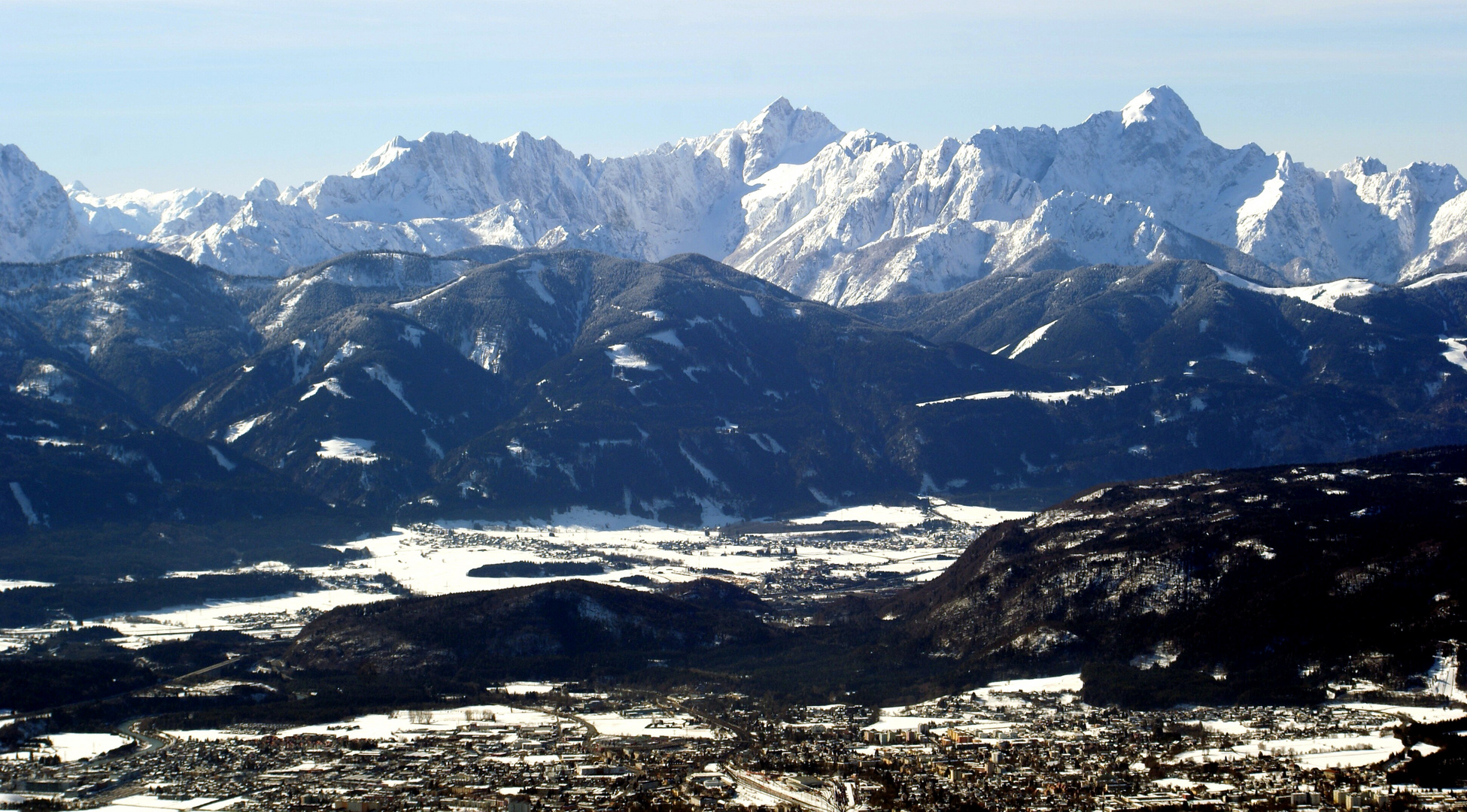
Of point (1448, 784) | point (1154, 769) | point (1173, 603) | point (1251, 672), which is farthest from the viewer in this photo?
point (1173, 603)

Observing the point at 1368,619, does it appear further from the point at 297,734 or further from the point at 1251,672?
the point at 297,734

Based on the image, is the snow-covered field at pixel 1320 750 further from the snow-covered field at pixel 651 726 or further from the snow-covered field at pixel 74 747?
the snow-covered field at pixel 74 747

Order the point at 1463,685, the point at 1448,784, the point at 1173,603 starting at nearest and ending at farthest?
the point at 1448,784, the point at 1463,685, the point at 1173,603

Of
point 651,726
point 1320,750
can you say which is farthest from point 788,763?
point 1320,750

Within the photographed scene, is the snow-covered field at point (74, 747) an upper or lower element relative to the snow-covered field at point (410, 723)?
upper

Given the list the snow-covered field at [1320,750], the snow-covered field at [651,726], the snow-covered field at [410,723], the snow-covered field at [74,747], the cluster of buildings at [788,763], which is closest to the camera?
the cluster of buildings at [788,763]

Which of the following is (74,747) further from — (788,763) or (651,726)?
(788,763)

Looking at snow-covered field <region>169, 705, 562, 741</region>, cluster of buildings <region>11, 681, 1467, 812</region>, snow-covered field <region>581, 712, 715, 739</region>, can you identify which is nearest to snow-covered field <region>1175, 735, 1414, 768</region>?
cluster of buildings <region>11, 681, 1467, 812</region>

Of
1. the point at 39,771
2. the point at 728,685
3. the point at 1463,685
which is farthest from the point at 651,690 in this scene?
the point at 1463,685

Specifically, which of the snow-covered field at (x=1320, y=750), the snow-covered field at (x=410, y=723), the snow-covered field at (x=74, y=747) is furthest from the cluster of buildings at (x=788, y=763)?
the snow-covered field at (x=74, y=747)

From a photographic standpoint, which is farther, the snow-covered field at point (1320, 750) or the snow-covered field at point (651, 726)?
the snow-covered field at point (651, 726)

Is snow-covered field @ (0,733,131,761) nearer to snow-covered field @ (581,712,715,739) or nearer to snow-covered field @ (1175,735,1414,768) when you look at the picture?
snow-covered field @ (581,712,715,739)
